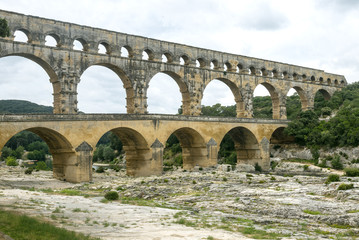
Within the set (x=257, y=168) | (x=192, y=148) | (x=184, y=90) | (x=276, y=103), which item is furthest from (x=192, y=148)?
(x=276, y=103)

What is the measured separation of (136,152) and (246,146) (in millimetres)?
16943

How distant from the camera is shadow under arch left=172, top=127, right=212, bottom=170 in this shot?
43125 millimetres

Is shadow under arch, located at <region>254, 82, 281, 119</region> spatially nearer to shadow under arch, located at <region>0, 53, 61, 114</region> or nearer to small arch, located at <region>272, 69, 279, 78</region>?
small arch, located at <region>272, 69, 279, 78</region>

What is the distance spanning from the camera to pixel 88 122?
34281mm

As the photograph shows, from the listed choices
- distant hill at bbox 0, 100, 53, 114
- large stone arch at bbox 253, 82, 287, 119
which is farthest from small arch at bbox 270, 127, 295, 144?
distant hill at bbox 0, 100, 53, 114

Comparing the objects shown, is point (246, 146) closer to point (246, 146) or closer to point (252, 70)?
point (246, 146)

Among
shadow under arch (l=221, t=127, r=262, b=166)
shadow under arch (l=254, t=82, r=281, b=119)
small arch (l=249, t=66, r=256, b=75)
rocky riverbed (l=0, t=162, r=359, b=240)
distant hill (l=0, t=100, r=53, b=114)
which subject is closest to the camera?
rocky riverbed (l=0, t=162, r=359, b=240)

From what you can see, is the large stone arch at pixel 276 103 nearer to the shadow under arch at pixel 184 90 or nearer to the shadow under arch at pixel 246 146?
the shadow under arch at pixel 246 146

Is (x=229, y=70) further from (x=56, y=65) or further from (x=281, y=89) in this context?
(x=56, y=65)

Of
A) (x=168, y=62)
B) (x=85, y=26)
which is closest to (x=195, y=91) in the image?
(x=168, y=62)

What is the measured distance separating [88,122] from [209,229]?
70.6 ft

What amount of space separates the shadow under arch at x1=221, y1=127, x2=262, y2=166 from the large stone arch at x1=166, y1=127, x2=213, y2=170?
7.41m

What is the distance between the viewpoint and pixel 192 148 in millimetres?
44344

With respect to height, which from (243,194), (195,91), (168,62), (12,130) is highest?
(168,62)
